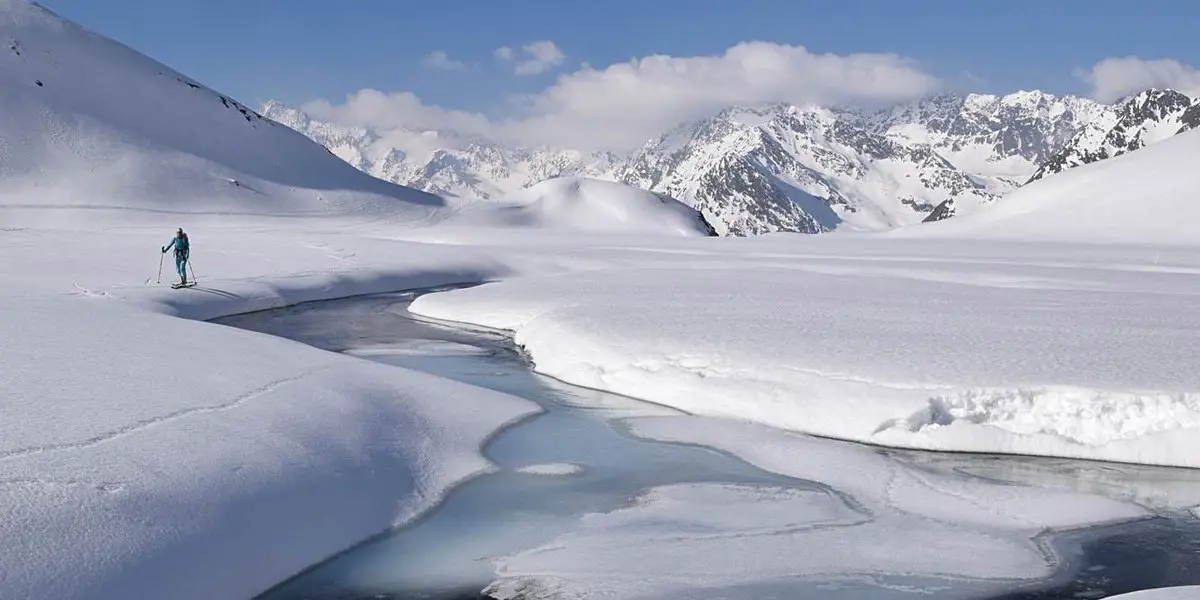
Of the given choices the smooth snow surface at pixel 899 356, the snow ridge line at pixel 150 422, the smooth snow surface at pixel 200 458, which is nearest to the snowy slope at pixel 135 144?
the smooth snow surface at pixel 899 356

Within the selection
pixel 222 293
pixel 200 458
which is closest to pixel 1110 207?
pixel 222 293

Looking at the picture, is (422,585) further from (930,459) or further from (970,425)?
(970,425)

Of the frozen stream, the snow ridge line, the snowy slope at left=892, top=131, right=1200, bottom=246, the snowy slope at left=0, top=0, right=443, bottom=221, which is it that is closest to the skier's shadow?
the snow ridge line

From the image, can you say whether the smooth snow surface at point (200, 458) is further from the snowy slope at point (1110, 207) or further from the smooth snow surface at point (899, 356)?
the snowy slope at point (1110, 207)

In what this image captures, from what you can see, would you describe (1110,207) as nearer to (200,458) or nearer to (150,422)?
(150,422)

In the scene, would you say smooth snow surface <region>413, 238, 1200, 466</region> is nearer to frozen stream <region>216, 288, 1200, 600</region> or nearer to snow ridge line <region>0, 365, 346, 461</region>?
frozen stream <region>216, 288, 1200, 600</region>

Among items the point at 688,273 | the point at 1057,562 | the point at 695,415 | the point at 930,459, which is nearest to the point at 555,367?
the point at 695,415
